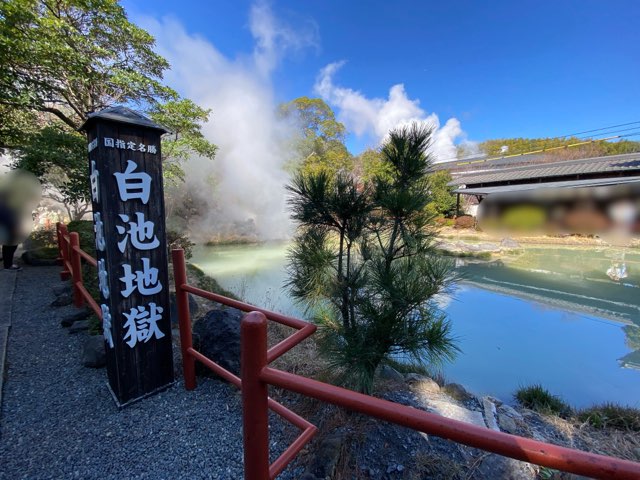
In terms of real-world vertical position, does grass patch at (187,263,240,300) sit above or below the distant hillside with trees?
below

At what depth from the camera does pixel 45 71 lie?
168 inches

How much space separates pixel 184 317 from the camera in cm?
200

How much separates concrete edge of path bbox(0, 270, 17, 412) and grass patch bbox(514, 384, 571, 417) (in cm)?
438

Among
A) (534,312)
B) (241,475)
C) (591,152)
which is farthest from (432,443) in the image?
(591,152)

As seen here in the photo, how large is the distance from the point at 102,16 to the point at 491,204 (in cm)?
1521

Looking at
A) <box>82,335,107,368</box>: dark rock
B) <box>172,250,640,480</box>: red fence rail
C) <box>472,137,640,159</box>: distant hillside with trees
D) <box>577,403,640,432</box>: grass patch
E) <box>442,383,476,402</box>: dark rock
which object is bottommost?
<box>577,403,640,432</box>: grass patch

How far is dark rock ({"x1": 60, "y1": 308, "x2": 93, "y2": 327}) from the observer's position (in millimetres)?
3006

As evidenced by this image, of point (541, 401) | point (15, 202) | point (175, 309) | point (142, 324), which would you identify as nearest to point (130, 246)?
point (142, 324)

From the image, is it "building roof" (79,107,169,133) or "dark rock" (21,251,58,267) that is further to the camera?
"dark rock" (21,251,58,267)

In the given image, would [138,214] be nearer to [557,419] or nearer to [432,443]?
[432,443]

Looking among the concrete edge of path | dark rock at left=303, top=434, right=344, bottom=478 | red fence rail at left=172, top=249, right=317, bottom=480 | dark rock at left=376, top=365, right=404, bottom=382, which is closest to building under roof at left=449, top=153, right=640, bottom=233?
dark rock at left=376, top=365, right=404, bottom=382

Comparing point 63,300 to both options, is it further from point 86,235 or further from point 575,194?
point 575,194

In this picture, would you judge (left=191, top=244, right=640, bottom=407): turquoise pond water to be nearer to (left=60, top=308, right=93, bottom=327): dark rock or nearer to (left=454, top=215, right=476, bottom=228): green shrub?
(left=60, top=308, right=93, bottom=327): dark rock

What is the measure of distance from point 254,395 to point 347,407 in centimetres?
30
